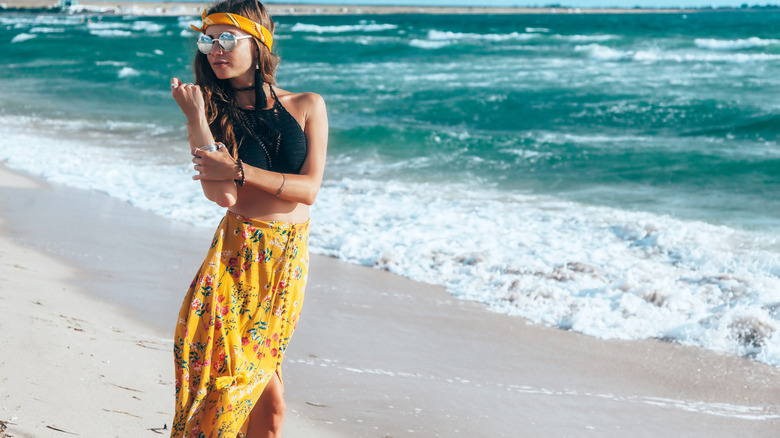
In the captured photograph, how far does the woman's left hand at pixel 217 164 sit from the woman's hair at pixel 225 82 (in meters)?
0.13

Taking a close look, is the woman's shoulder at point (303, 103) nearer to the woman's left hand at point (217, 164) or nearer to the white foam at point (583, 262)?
the woman's left hand at point (217, 164)

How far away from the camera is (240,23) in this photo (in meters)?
2.32

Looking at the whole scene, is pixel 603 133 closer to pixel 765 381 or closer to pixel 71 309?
pixel 765 381

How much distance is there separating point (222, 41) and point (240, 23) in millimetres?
80

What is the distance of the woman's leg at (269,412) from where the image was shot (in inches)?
99.1

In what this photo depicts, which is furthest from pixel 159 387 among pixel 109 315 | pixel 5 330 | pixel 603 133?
pixel 603 133

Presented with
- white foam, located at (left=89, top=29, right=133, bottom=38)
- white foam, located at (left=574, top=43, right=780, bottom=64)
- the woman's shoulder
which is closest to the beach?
the woman's shoulder

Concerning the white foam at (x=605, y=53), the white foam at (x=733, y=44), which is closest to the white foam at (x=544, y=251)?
the white foam at (x=605, y=53)

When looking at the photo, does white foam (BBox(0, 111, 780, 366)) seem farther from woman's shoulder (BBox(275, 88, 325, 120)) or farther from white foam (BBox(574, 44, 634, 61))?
white foam (BBox(574, 44, 634, 61))

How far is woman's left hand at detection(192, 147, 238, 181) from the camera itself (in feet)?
7.12

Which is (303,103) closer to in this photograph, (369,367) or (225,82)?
(225,82)

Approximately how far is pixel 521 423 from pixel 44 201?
6535 mm

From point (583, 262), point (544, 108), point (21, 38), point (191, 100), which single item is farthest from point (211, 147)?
point (21, 38)

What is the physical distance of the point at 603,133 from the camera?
1656 cm
